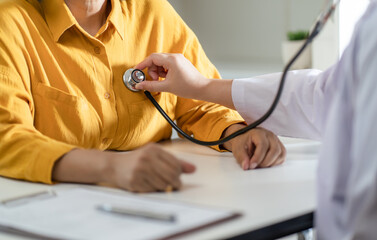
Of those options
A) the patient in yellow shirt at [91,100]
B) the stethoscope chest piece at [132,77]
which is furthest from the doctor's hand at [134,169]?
the stethoscope chest piece at [132,77]

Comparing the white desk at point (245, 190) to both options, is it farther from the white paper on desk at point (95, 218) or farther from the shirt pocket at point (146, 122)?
the shirt pocket at point (146, 122)

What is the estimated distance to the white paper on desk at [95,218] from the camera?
0.67 meters

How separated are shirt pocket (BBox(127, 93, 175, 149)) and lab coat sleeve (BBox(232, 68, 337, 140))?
0.17 m

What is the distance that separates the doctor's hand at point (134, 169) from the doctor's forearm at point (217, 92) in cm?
37

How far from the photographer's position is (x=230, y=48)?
15.8 feet

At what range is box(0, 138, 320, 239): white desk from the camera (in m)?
0.74

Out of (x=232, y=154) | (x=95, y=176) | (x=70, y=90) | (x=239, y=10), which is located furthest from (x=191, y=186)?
(x=239, y=10)

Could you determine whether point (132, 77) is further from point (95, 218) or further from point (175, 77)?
point (95, 218)

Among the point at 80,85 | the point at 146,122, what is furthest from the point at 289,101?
the point at 80,85

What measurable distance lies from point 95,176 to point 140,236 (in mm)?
268

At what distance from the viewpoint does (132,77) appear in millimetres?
1221

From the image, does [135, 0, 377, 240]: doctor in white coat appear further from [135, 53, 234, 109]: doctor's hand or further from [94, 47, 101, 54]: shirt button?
[94, 47, 101, 54]: shirt button

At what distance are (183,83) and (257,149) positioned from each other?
240 mm

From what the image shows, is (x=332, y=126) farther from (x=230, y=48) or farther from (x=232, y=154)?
(x=230, y=48)
